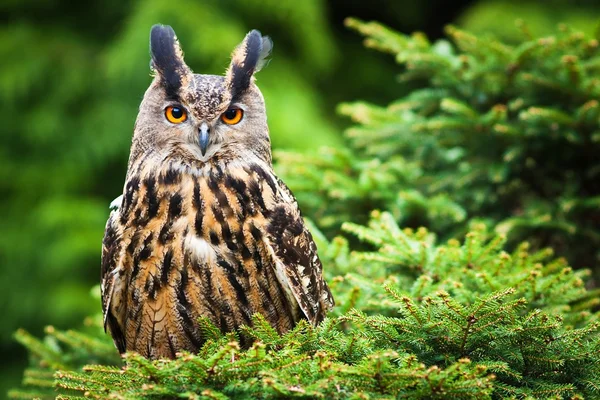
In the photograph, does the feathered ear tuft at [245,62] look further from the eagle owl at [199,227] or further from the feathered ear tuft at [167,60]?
the feathered ear tuft at [167,60]

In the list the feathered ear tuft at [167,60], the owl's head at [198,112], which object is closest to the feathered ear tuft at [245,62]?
the owl's head at [198,112]

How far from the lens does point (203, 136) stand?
2.53 m

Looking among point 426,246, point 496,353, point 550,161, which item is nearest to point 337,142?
point 550,161

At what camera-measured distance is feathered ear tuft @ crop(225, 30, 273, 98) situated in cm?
267

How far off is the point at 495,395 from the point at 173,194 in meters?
1.29

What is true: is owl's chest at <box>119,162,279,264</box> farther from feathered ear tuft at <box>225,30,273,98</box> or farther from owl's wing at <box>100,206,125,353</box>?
feathered ear tuft at <box>225,30,273,98</box>

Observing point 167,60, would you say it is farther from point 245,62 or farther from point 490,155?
point 490,155

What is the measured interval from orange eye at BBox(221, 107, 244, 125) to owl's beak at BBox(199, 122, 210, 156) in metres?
0.11

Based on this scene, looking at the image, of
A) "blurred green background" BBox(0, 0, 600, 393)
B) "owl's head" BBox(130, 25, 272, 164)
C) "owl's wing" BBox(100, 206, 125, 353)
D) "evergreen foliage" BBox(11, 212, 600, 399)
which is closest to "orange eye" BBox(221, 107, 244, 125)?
"owl's head" BBox(130, 25, 272, 164)

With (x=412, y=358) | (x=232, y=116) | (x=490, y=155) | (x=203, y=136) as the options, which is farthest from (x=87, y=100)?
(x=412, y=358)

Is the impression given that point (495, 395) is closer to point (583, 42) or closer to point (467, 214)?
point (467, 214)

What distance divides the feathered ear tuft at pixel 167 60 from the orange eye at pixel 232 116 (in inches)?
8.0

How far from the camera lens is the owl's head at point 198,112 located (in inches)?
102

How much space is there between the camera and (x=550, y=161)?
3.76 meters
